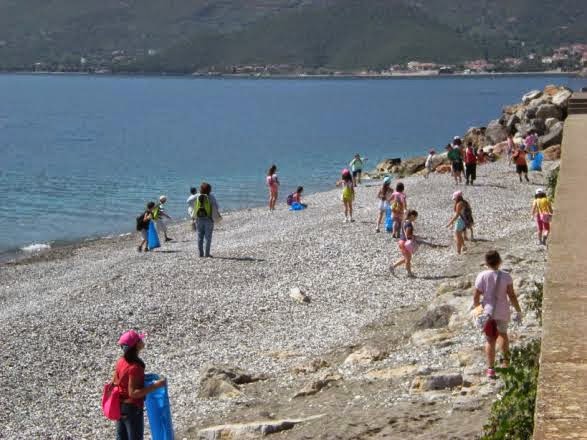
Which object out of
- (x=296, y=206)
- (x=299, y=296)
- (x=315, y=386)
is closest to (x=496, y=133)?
(x=296, y=206)

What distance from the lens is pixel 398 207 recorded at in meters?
23.1

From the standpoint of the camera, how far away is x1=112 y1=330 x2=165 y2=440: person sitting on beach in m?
9.49

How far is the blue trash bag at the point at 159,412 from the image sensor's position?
1004cm

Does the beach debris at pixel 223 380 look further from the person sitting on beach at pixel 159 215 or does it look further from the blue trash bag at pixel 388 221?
the person sitting on beach at pixel 159 215

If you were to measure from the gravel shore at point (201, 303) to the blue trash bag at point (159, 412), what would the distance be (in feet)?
6.45

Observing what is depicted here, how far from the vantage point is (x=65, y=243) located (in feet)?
117

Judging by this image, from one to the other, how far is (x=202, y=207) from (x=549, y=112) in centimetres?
3072

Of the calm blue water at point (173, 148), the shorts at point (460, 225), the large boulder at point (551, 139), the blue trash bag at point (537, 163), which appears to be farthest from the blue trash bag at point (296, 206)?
the shorts at point (460, 225)

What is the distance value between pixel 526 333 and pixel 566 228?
1340 millimetres

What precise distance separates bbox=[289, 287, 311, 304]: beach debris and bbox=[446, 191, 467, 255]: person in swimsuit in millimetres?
3896

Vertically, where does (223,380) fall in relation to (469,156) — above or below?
below

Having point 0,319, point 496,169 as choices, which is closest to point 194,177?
point 496,169

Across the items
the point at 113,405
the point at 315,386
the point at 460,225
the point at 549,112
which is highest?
the point at 549,112

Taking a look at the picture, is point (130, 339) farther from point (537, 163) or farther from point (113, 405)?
point (537, 163)
